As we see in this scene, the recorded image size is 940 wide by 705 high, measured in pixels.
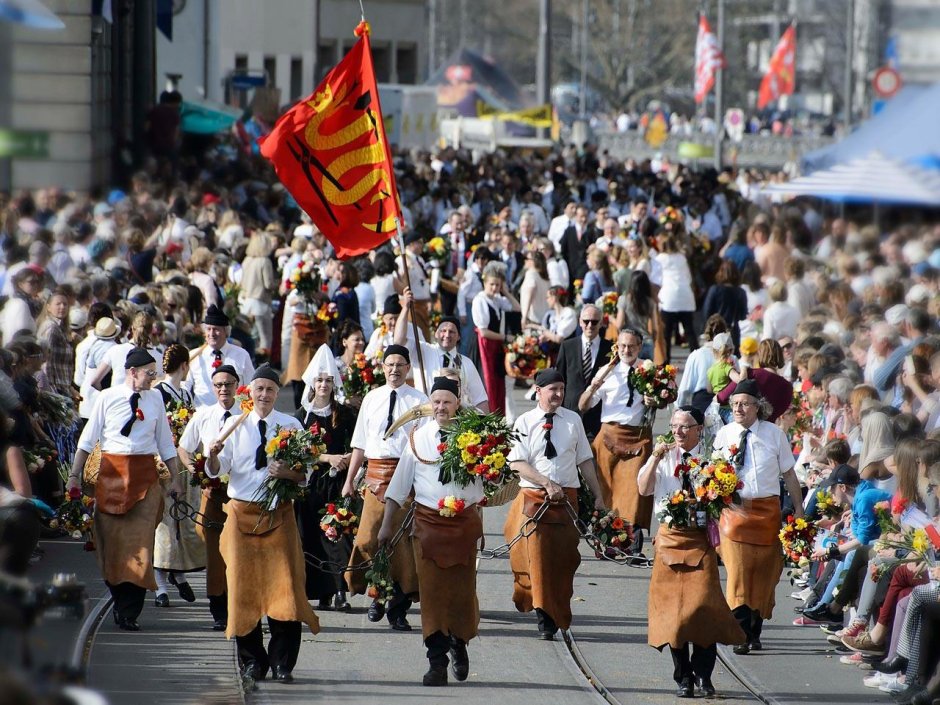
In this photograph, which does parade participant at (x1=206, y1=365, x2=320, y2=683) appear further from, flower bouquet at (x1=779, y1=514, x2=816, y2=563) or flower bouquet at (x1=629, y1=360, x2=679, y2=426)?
flower bouquet at (x1=629, y1=360, x2=679, y2=426)

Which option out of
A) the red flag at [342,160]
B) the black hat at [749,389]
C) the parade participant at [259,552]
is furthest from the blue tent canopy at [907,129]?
the red flag at [342,160]

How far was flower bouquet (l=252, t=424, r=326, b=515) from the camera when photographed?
9.95m

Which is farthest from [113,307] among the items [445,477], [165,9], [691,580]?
[165,9]

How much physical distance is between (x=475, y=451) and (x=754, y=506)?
194 cm

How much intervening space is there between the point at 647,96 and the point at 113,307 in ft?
243

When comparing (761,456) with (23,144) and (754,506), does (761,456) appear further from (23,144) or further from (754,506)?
(23,144)

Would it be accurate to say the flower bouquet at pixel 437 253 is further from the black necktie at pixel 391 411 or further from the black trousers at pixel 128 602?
the black trousers at pixel 128 602

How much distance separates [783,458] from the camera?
1064 centimetres

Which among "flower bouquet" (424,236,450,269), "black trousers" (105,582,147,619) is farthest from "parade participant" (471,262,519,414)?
"black trousers" (105,582,147,619)

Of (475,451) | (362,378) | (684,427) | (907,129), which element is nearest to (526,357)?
(362,378)

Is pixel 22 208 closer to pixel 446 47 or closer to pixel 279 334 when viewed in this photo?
pixel 279 334

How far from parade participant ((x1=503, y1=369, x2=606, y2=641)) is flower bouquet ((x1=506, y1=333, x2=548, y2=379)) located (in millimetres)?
4969

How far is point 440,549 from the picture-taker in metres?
10.1

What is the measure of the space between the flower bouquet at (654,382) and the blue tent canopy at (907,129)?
5.26 m
